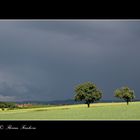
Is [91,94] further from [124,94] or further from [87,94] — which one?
[124,94]

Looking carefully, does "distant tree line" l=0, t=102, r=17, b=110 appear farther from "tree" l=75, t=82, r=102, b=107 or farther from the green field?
"tree" l=75, t=82, r=102, b=107

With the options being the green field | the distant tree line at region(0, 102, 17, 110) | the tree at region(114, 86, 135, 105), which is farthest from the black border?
the tree at region(114, 86, 135, 105)

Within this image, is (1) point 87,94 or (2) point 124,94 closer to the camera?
(2) point 124,94
